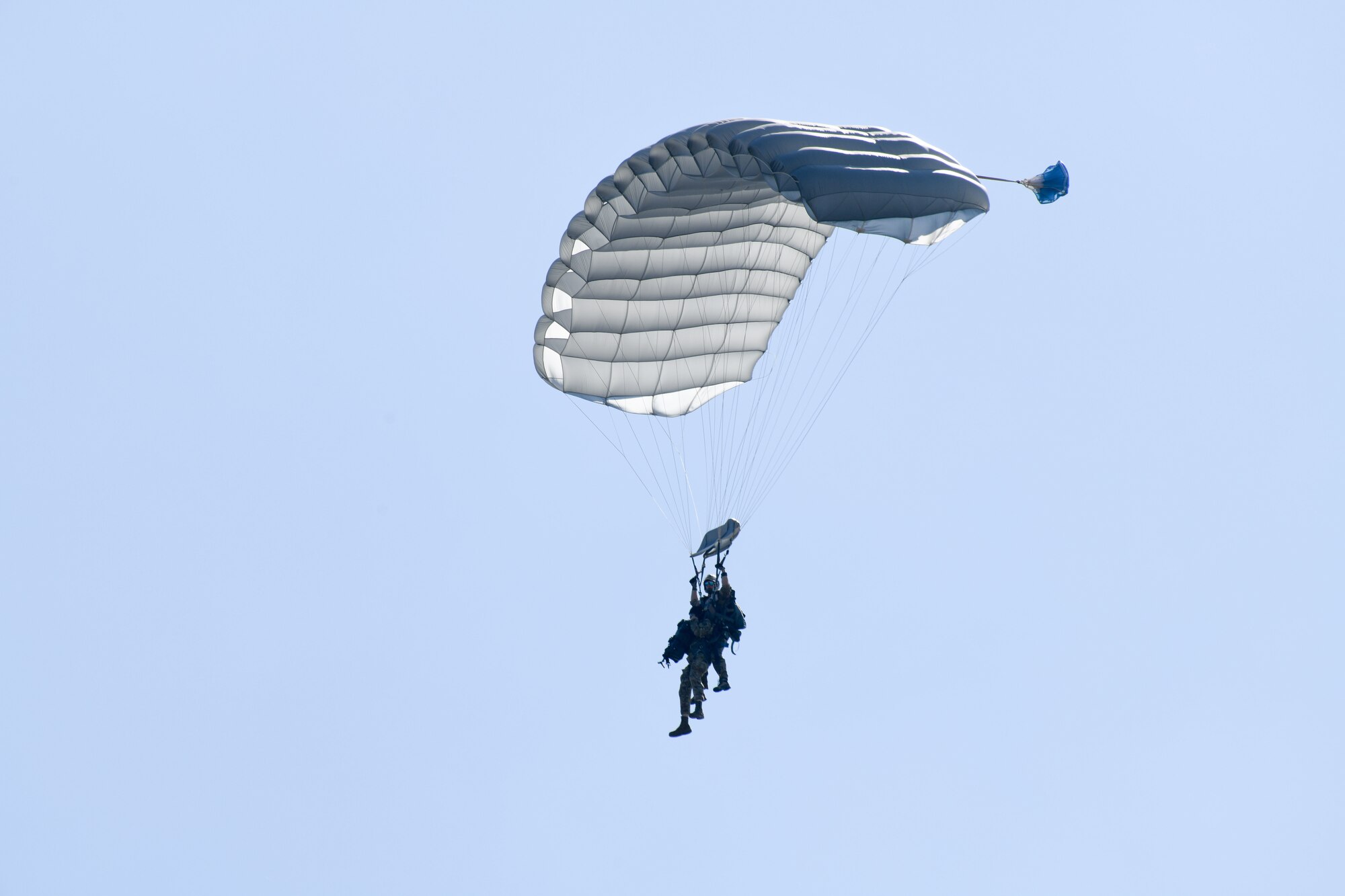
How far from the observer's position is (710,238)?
30391 millimetres

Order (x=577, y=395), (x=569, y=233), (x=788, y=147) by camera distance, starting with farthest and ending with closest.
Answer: (x=577, y=395), (x=569, y=233), (x=788, y=147)

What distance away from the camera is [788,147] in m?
27.0

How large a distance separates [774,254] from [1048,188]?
15.1 feet

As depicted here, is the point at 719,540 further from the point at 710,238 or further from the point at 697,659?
the point at 710,238

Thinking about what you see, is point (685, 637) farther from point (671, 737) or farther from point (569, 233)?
point (569, 233)

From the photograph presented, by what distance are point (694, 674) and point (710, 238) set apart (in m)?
5.82

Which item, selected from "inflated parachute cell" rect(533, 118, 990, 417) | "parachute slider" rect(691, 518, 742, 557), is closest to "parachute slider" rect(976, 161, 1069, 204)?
"inflated parachute cell" rect(533, 118, 990, 417)

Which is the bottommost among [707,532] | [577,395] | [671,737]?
[671,737]

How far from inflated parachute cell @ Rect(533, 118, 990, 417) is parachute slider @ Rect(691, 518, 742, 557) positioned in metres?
2.38

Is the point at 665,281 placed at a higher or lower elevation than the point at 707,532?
higher

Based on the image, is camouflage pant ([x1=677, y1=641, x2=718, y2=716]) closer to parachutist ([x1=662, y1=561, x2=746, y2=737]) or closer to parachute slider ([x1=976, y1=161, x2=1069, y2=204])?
parachutist ([x1=662, y1=561, x2=746, y2=737])

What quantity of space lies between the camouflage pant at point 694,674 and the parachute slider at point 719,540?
132 centimetres

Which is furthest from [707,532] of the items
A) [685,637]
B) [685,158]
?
[685,158]

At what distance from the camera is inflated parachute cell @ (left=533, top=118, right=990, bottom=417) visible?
88.4ft
